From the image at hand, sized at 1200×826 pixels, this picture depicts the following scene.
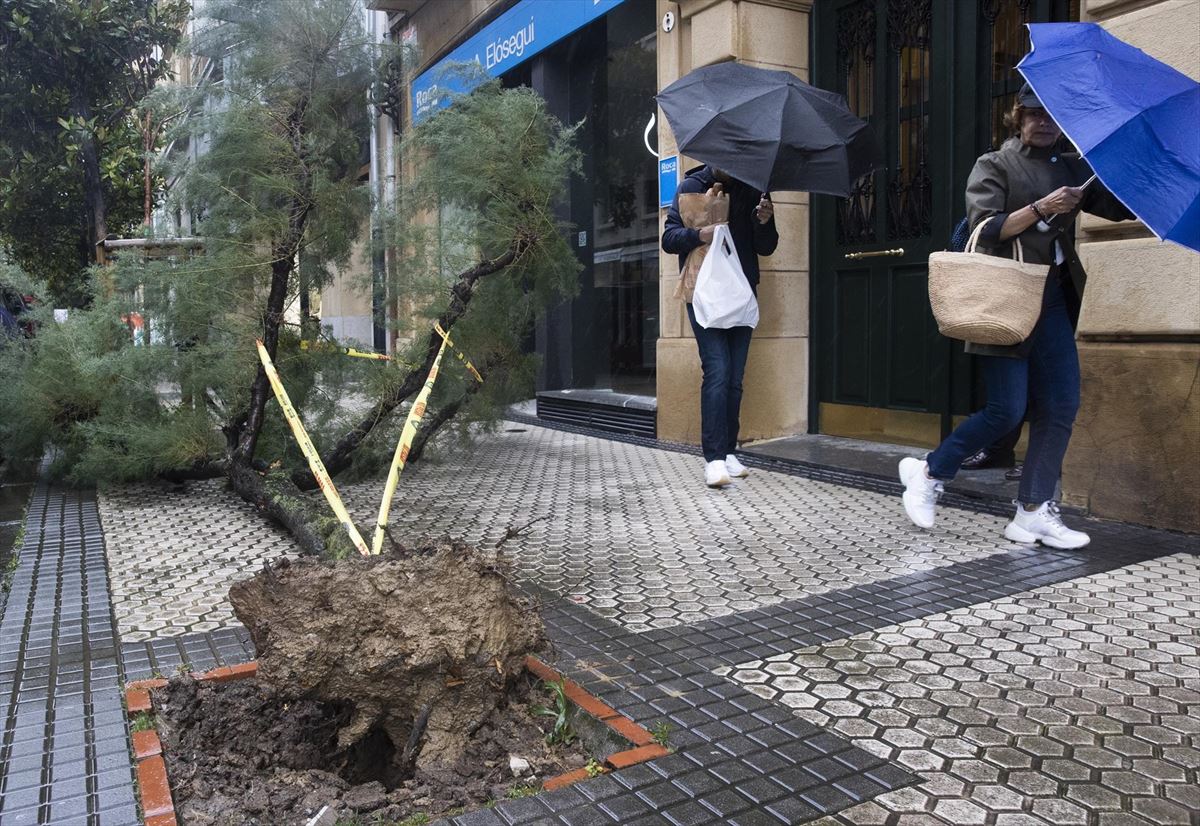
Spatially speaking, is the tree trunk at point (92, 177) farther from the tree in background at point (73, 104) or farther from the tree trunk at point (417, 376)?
the tree trunk at point (417, 376)

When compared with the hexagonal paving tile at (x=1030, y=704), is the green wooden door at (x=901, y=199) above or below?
above

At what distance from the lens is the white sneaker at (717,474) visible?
6391 millimetres

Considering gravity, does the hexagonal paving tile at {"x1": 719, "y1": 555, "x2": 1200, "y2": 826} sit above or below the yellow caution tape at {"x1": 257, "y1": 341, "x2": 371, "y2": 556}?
below

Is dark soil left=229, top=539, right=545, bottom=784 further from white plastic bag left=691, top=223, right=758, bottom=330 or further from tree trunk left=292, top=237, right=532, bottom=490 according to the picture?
white plastic bag left=691, top=223, right=758, bottom=330

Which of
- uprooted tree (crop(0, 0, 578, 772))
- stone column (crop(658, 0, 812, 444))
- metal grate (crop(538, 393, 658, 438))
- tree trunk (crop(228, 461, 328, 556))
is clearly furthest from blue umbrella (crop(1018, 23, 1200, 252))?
metal grate (crop(538, 393, 658, 438))

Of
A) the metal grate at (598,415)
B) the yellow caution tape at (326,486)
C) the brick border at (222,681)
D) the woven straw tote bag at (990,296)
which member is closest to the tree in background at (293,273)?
the yellow caution tape at (326,486)

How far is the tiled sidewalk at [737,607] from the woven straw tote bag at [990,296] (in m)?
1.00

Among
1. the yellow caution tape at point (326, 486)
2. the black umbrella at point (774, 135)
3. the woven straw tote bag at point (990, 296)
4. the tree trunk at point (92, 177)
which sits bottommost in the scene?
the yellow caution tape at point (326, 486)

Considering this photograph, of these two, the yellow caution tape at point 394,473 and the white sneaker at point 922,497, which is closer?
the yellow caution tape at point 394,473

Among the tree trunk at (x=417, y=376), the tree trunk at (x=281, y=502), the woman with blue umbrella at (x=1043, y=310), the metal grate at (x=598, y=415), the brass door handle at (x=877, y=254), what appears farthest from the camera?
the metal grate at (x=598, y=415)

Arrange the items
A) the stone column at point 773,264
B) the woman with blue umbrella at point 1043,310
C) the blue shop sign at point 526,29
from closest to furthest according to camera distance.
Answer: the woman with blue umbrella at point 1043,310 → the stone column at point 773,264 → the blue shop sign at point 526,29

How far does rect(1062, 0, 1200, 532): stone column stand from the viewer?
4691mm

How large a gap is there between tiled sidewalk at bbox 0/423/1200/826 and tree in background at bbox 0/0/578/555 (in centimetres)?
47

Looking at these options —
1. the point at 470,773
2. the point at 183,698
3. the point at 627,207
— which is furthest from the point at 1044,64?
the point at 627,207
